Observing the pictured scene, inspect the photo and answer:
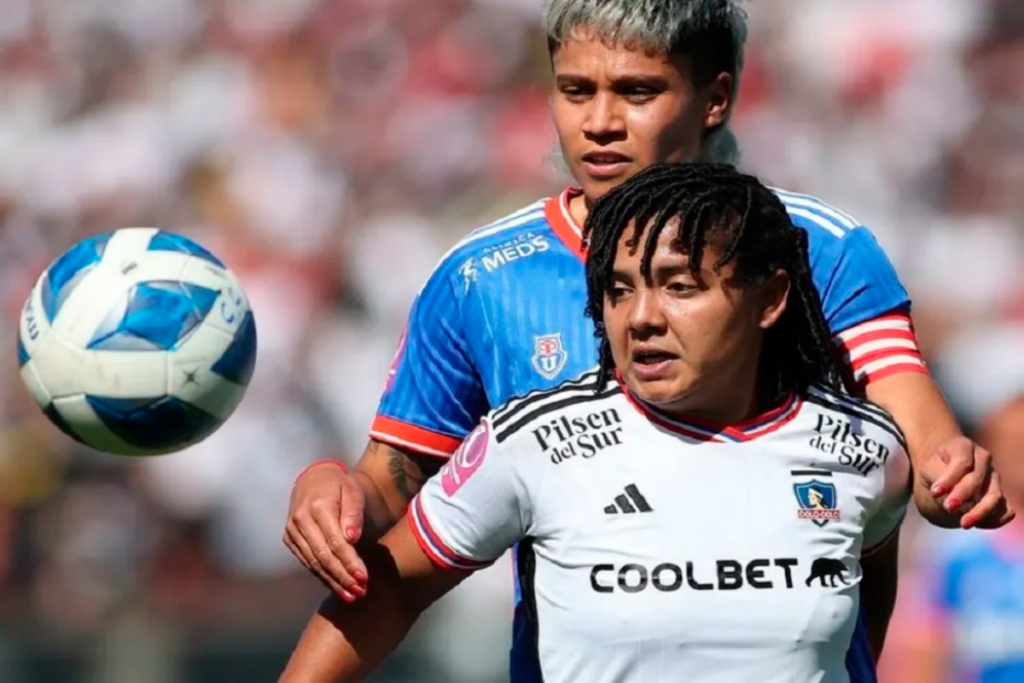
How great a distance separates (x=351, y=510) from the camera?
313cm

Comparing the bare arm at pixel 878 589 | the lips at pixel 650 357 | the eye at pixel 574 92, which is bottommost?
the bare arm at pixel 878 589

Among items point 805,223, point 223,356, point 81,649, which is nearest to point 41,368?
point 223,356

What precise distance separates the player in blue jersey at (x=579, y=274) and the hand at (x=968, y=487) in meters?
0.28

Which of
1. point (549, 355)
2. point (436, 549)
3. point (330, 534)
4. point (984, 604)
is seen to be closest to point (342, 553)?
point (330, 534)

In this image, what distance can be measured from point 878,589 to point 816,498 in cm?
51

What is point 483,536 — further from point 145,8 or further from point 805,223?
point 145,8

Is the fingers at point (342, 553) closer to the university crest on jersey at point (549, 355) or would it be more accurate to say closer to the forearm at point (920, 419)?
the university crest on jersey at point (549, 355)

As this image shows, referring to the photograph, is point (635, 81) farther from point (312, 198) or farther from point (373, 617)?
point (312, 198)

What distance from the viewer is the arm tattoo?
3.57 meters

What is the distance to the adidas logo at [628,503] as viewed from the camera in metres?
2.96

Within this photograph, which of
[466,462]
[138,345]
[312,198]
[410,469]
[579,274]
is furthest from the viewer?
[312,198]

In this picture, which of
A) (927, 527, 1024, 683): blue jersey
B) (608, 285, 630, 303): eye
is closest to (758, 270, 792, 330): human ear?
(608, 285, 630, 303): eye

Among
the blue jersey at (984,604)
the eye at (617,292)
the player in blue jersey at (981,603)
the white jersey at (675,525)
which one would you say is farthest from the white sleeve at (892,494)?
the blue jersey at (984,604)

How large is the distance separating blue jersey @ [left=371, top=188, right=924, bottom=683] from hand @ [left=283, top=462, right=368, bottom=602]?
38 cm
